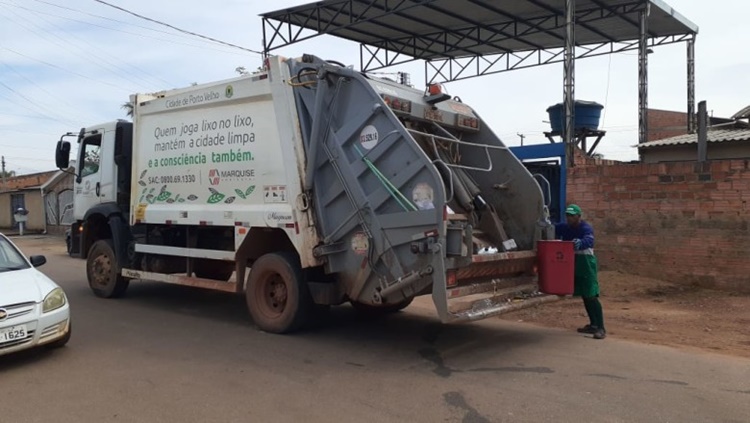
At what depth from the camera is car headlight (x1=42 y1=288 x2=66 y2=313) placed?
593 cm

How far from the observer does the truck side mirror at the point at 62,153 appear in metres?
9.99

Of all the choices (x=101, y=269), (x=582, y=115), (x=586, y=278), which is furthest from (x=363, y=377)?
(x=582, y=115)

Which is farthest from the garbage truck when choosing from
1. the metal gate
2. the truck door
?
the metal gate

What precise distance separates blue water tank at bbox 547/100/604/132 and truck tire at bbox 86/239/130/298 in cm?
1038

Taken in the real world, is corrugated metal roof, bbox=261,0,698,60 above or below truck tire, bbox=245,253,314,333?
above

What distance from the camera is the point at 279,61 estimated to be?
22.9ft

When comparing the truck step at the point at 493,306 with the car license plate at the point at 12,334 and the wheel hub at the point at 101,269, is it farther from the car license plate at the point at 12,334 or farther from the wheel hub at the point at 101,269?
the wheel hub at the point at 101,269

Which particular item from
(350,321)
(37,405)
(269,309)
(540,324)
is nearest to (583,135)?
(540,324)

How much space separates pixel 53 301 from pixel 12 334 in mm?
566

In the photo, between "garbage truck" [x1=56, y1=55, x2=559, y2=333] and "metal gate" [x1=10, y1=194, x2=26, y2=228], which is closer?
"garbage truck" [x1=56, y1=55, x2=559, y2=333]

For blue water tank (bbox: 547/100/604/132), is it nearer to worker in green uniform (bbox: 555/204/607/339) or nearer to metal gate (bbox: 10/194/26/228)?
worker in green uniform (bbox: 555/204/607/339)

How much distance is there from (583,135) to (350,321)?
9916 millimetres

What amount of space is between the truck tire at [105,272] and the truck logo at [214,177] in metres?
2.55

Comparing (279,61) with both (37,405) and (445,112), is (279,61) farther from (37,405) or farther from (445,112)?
(37,405)
